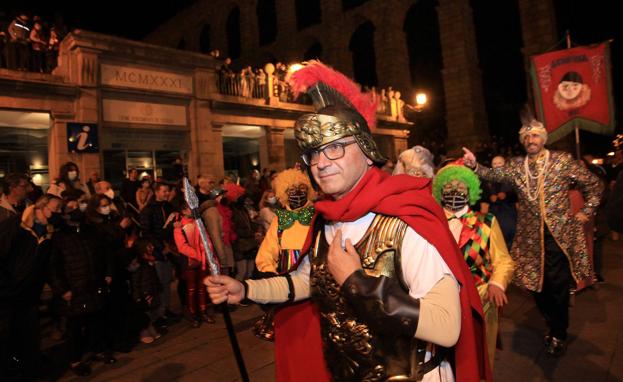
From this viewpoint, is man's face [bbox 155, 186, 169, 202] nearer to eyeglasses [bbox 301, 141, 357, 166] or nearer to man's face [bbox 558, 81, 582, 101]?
eyeglasses [bbox 301, 141, 357, 166]

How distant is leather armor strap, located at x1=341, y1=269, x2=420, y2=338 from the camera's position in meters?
1.34

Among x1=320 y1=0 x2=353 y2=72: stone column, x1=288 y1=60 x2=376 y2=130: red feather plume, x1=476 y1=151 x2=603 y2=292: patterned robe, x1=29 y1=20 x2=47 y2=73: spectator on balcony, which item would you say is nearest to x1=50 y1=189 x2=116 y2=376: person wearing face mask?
x1=288 y1=60 x2=376 y2=130: red feather plume

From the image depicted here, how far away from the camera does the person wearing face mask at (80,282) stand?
4.30 meters

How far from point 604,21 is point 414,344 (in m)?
26.6

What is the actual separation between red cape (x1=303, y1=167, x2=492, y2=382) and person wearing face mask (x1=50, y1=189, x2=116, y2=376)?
383cm

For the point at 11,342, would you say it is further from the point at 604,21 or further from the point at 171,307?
the point at 604,21

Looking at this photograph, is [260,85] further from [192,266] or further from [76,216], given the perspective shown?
[76,216]

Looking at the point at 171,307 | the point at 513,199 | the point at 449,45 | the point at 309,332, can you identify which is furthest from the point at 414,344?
the point at 449,45

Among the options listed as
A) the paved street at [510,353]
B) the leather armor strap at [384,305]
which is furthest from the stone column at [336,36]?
the leather armor strap at [384,305]

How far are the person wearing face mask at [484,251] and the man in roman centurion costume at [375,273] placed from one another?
1.05 meters

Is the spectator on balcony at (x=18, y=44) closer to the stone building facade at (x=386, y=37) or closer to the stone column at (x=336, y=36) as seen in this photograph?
the stone building facade at (x=386, y=37)

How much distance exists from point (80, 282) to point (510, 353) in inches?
188

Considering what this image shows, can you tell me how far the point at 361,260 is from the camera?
5.29 feet

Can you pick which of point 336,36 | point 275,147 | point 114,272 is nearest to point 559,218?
point 114,272
